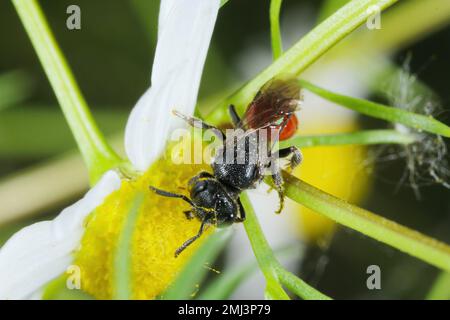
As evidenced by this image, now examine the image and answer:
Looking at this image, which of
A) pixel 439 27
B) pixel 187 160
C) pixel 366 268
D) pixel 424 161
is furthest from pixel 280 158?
pixel 366 268

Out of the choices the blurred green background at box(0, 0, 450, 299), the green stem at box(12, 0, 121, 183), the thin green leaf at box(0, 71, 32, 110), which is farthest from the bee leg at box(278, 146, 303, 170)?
the thin green leaf at box(0, 71, 32, 110)

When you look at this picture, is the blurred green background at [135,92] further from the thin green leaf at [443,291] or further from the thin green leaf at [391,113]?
the thin green leaf at [391,113]

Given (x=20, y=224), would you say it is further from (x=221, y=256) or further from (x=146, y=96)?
(x=146, y=96)

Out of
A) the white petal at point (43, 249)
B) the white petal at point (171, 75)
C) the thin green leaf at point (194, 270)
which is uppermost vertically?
the white petal at point (171, 75)

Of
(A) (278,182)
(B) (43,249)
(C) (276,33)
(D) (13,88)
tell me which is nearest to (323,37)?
(C) (276,33)

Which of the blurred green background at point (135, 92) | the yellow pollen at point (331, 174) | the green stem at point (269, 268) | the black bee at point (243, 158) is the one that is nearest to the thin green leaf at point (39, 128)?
the blurred green background at point (135, 92)

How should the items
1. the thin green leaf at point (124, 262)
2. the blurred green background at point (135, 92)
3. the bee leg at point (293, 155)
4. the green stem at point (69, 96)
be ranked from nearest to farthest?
the thin green leaf at point (124, 262) → the green stem at point (69, 96) → the bee leg at point (293, 155) → the blurred green background at point (135, 92)

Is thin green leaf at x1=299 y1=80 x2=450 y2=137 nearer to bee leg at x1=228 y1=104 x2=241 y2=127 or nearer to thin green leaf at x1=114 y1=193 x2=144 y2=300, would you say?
bee leg at x1=228 y1=104 x2=241 y2=127
